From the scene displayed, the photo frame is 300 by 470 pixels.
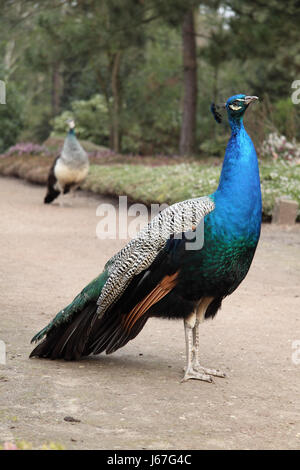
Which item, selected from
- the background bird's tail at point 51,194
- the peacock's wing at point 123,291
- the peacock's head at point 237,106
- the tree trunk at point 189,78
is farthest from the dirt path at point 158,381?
the tree trunk at point 189,78

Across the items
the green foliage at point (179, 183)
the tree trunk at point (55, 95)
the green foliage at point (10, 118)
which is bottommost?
the green foliage at point (179, 183)

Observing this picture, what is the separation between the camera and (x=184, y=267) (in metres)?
3.77

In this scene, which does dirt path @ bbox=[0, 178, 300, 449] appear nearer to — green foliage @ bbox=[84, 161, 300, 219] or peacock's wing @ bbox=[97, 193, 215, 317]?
peacock's wing @ bbox=[97, 193, 215, 317]

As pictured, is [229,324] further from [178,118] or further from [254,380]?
[178,118]

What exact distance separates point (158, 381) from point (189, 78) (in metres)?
15.3

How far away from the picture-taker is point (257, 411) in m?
3.57

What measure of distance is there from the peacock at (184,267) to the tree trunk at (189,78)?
14.8 meters

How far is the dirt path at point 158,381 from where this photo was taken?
313 centimetres

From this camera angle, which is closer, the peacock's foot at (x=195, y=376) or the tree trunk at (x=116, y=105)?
the peacock's foot at (x=195, y=376)

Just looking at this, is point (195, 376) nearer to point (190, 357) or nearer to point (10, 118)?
point (190, 357)

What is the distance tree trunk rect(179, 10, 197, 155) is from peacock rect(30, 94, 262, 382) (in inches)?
583

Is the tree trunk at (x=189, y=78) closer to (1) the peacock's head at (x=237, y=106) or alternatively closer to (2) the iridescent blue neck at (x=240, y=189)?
(1) the peacock's head at (x=237, y=106)

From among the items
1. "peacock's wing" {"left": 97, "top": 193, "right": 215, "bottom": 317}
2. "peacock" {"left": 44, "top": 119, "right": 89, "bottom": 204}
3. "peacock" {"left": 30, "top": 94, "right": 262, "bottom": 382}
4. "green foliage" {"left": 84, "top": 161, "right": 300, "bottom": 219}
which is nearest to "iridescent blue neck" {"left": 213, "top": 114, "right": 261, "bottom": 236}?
"peacock" {"left": 30, "top": 94, "right": 262, "bottom": 382}
